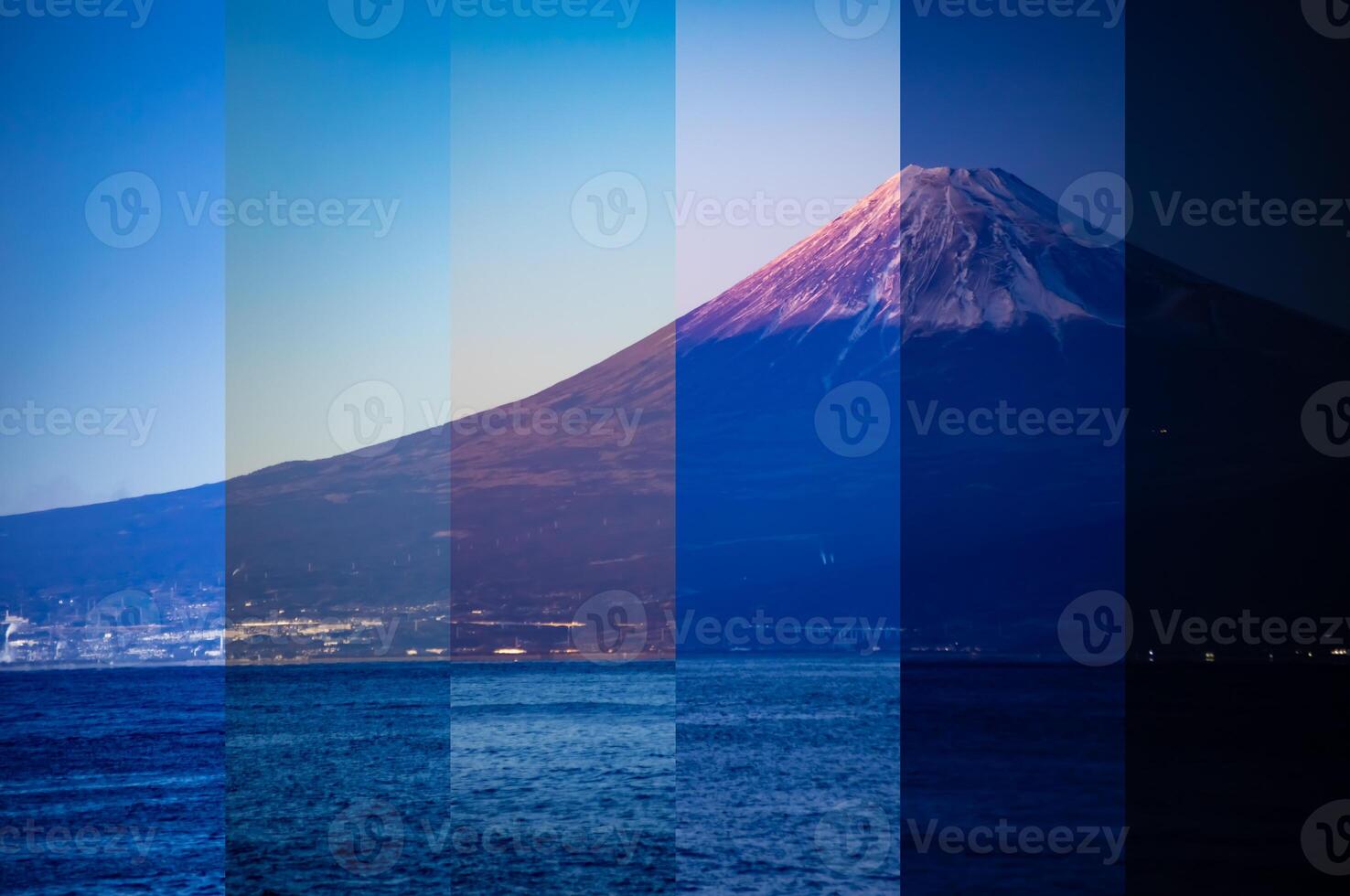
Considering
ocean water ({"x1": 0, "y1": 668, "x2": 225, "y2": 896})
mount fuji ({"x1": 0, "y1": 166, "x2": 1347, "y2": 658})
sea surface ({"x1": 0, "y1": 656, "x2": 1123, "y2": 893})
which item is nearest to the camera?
sea surface ({"x1": 0, "y1": 656, "x2": 1123, "y2": 893})

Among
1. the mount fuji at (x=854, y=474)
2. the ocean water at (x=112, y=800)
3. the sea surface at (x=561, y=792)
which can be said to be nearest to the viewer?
the sea surface at (x=561, y=792)

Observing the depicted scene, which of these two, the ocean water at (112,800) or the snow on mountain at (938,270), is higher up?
the snow on mountain at (938,270)

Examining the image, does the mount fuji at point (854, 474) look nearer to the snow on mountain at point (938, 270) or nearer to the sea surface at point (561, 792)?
the snow on mountain at point (938, 270)

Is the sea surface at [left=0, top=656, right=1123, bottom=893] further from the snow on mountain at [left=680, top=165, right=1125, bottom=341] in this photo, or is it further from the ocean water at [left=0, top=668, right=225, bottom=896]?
the snow on mountain at [left=680, top=165, right=1125, bottom=341]

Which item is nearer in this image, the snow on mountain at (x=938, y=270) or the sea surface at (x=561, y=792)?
the sea surface at (x=561, y=792)

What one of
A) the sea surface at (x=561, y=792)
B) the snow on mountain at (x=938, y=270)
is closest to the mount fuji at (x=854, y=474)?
the snow on mountain at (x=938, y=270)

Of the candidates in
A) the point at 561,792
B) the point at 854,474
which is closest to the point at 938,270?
the point at 854,474

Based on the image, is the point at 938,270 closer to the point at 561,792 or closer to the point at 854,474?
the point at 854,474

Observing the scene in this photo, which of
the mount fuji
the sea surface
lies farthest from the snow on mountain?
the sea surface
